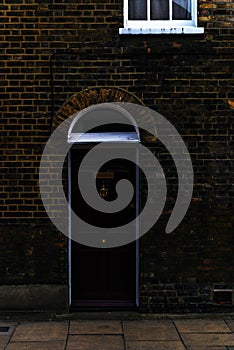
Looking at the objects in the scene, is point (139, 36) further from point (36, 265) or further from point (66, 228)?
point (36, 265)

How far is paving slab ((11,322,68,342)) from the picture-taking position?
20.7 ft

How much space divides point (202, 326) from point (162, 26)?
14.0 feet

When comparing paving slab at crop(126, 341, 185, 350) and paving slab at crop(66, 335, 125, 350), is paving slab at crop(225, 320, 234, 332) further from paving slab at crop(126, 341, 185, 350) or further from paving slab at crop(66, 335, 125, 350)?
paving slab at crop(66, 335, 125, 350)

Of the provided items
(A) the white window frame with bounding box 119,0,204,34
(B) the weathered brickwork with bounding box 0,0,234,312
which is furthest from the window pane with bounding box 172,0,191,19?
(B) the weathered brickwork with bounding box 0,0,234,312

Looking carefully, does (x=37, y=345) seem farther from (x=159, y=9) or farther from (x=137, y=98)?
(x=159, y=9)

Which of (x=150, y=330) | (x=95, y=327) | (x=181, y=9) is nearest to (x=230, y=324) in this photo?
(x=150, y=330)

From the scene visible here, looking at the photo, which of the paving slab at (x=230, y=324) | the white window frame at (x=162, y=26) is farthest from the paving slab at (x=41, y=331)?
the white window frame at (x=162, y=26)

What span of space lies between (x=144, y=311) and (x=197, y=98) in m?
3.16

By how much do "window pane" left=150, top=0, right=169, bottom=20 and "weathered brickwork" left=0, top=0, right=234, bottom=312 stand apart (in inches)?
15.4

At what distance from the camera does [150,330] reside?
6.66 m

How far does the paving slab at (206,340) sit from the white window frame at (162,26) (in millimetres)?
4144

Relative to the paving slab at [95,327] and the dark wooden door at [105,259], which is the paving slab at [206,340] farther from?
the dark wooden door at [105,259]

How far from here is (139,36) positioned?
7254 mm

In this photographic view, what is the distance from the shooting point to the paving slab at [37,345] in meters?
5.97
